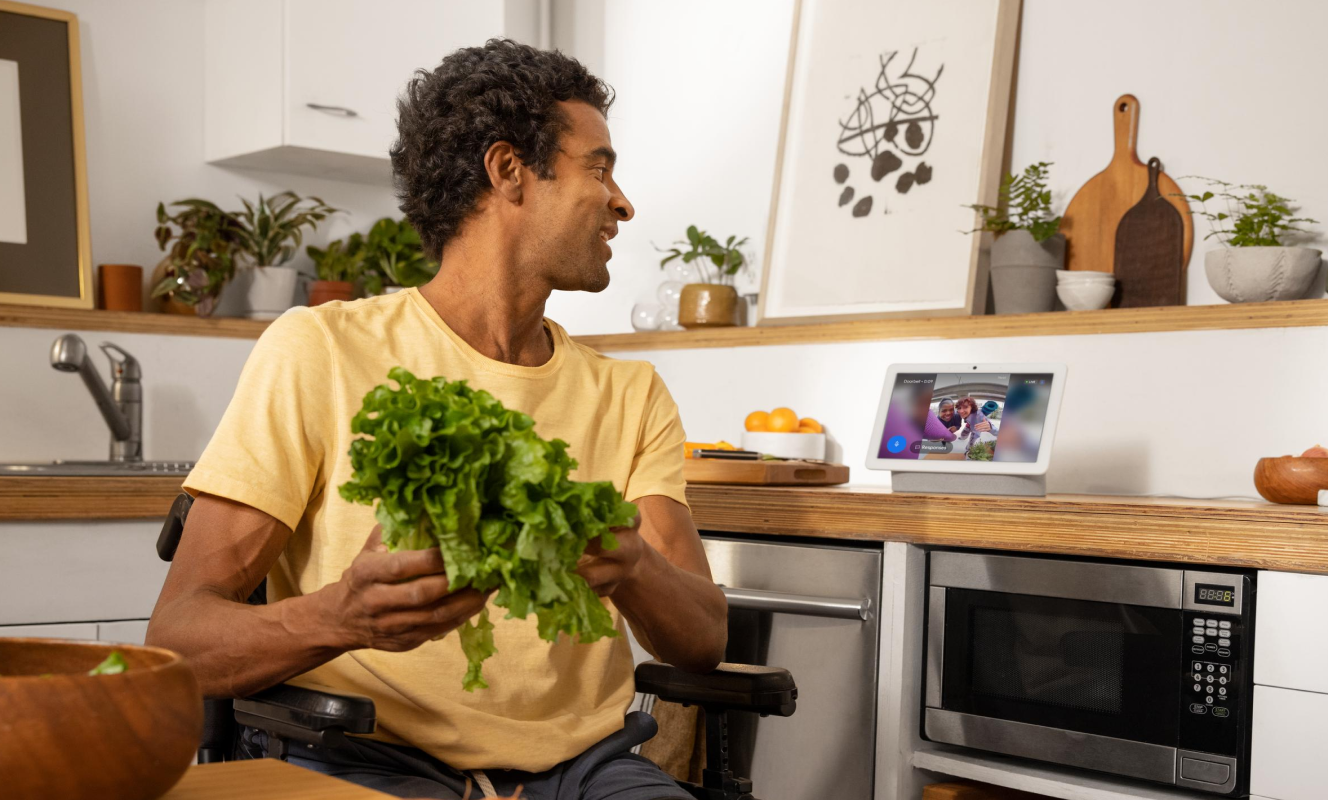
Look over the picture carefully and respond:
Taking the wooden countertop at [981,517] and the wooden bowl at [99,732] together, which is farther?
the wooden countertop at [981,517]

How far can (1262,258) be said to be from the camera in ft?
7.63

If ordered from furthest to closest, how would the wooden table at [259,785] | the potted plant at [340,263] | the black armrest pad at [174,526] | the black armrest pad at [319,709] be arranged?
the potted plant at [340,263], the black armrest pad at [174,526], the black armrest pad at [319,709], the wooden table at [259,785]

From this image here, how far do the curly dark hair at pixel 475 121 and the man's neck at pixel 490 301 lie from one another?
2.7 inches

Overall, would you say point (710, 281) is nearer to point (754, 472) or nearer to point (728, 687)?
point (754, 472)

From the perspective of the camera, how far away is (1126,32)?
8.85ft

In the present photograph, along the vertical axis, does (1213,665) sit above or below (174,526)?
below

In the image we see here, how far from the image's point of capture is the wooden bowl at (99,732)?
615 mm

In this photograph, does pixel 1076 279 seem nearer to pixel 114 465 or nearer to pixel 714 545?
pixel 714 545

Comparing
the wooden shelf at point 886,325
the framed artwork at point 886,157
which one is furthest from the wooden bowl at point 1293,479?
the framed artwork at point 886,157

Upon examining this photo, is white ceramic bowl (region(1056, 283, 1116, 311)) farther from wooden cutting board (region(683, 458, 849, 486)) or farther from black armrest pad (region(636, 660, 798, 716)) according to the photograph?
black armrest pad (region(636, 660, 798, 716))

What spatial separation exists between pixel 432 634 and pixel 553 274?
70 cm

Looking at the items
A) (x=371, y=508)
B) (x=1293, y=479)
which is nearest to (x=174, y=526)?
(x=371, y=508)

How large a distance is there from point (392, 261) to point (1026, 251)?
1807mm

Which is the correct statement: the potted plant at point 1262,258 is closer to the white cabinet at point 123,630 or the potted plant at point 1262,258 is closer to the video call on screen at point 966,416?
the video call on screen at point 966,416
